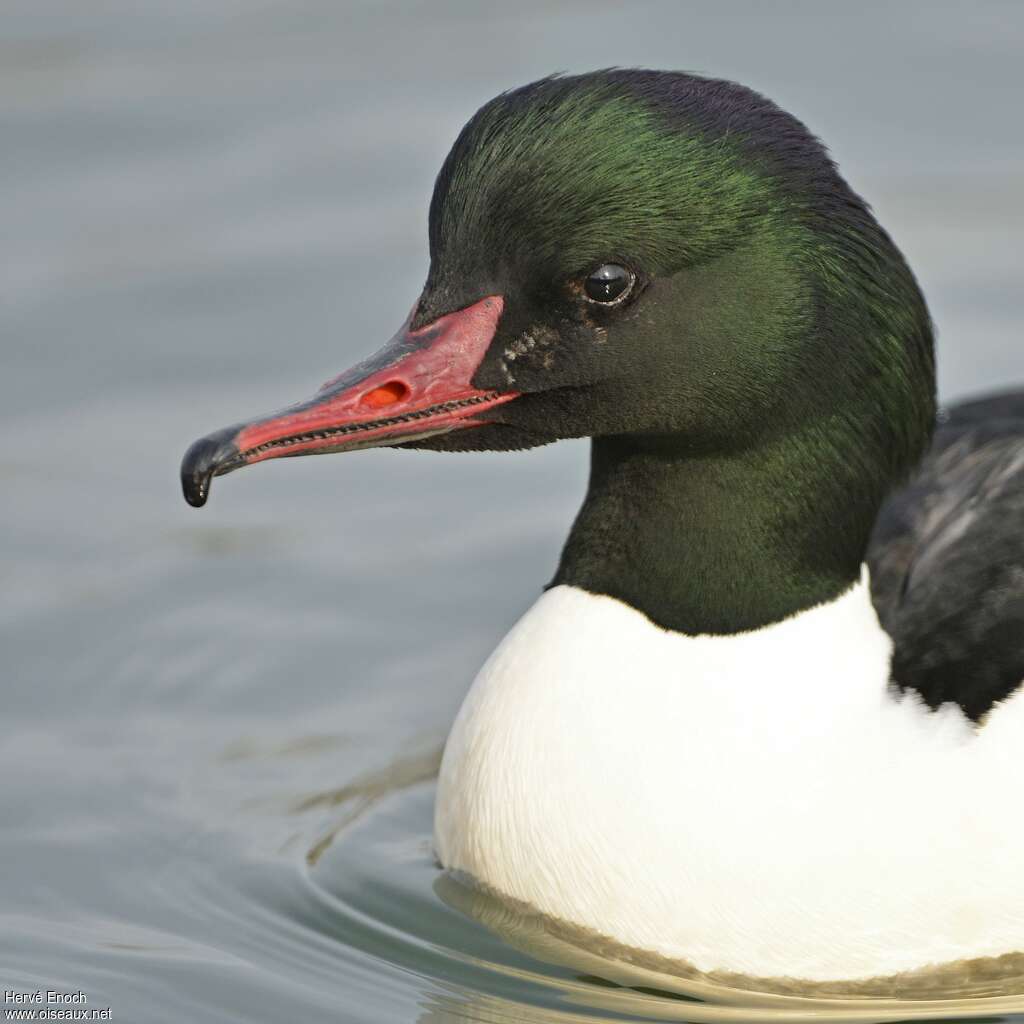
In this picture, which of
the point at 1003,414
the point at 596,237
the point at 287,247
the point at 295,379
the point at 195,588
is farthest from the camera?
the point at 287,247

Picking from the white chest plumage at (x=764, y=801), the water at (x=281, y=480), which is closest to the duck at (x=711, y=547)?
the white chest plumage at (x=764, y=801)

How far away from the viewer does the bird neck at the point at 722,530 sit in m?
5.67

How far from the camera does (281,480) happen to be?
28.7 ft

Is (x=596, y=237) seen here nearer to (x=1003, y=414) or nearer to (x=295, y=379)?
(x=1003, y=414)

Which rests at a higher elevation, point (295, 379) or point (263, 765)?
point (295, 379)

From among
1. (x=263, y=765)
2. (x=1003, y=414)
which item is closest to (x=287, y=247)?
(x=263, y=765)

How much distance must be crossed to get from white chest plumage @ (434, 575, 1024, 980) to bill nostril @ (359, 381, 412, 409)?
0.83 metres

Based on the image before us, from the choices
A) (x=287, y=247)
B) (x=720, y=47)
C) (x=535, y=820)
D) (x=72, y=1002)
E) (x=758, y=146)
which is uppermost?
(x=720, y=47)

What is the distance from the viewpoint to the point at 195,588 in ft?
26.5

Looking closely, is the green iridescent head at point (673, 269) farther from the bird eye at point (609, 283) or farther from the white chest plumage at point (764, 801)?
the white chest plumage at point (764, 801)

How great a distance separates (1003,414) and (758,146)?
1.87 metres

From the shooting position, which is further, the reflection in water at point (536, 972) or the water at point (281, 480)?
the water at point (281, 480)

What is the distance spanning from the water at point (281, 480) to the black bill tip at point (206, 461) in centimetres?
142

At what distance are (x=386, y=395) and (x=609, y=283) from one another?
1.79 ft
